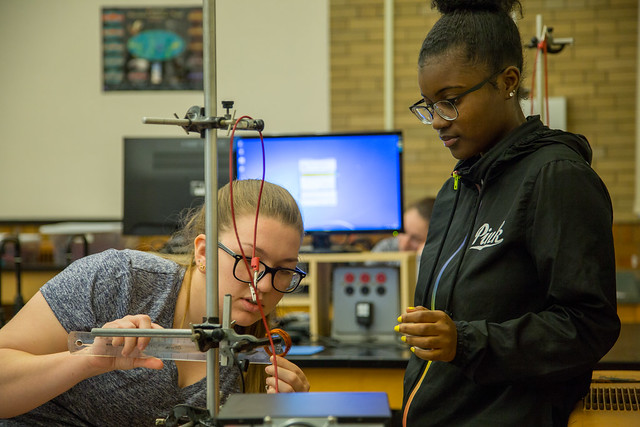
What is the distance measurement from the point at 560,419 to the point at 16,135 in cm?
548

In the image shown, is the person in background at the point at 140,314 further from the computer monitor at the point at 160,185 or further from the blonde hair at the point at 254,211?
the computer monitor at the point at 160,185

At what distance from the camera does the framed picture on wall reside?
19.0 feet

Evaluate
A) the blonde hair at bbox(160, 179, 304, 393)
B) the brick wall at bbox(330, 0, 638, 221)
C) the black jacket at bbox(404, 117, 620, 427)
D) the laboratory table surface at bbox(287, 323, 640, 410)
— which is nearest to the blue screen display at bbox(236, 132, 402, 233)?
the laboratory table surface at bbox(287, 323, 640, 410)

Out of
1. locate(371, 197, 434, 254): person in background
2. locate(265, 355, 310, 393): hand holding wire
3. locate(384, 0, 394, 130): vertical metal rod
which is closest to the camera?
locate(265, 355, 310, 393): hand holding wire

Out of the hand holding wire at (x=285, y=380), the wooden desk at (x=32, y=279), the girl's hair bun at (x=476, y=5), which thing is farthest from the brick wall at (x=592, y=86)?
the hand holding wire at (x=285, y=380)

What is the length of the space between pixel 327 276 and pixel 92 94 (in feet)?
12.6

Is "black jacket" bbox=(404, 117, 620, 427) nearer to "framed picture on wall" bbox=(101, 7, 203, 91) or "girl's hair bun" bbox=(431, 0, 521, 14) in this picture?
"girl's hair bun" bbox=(431, 0, 521, 14)

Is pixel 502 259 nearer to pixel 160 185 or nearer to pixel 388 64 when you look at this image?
pixel 160 185

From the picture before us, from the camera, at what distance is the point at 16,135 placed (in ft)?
19.1

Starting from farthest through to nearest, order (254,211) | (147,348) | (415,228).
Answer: (415,228) → (254,211) → (147,348)

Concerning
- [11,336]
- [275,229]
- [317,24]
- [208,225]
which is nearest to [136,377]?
[11,336]

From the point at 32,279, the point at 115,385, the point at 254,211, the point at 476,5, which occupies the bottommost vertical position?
the point at 32,279

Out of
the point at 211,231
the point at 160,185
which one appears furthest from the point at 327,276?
the point at 211,231

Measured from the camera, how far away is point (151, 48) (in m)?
5.83
